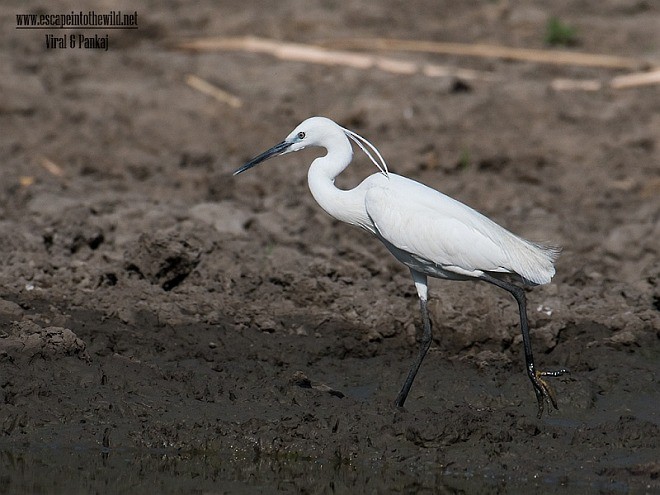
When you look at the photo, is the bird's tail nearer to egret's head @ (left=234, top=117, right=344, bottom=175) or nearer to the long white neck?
the long white neck

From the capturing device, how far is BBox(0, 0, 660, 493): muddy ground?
596 cm

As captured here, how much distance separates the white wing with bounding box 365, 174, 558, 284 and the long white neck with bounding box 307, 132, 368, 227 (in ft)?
0.40

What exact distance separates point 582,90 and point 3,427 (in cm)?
777

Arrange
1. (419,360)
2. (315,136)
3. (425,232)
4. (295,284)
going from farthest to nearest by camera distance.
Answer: (295,284) < (315,136) < (419,360) < (425,232)

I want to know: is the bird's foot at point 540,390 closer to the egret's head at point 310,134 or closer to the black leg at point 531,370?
the black leg at point 531,370

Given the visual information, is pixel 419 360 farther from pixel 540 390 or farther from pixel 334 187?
pixel 334 187

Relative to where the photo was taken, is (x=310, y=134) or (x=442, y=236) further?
(x=310, y=134)

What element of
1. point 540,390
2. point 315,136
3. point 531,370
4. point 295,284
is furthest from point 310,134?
point 540,390

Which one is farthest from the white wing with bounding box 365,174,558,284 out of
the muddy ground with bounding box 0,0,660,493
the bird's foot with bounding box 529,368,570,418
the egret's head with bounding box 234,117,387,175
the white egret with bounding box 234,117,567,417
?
the muddy ground with bounding box 0,0,660,493

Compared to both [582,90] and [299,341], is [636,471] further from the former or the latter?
[582,90]

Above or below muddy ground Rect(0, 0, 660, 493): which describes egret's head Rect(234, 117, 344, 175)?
above

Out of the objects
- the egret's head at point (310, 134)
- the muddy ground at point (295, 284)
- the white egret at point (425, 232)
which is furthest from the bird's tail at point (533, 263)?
the egret's head at point (310, 134)

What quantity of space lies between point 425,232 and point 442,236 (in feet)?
0.33

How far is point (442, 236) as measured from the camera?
6.44m
